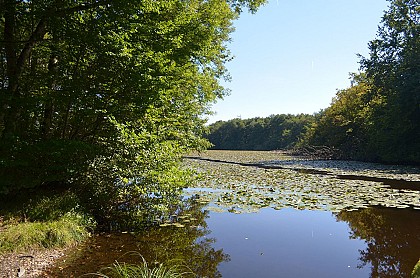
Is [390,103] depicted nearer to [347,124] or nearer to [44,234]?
[347,124]

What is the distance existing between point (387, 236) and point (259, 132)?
270 ft

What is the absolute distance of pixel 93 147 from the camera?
634cm

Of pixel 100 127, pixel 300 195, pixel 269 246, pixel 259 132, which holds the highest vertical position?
pixel 259 132

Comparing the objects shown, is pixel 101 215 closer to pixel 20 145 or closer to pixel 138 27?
pixel 20 145

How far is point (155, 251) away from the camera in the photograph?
544cm

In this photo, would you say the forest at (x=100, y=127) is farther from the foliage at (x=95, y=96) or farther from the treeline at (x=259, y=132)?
the treeline at (x=259, y=132)

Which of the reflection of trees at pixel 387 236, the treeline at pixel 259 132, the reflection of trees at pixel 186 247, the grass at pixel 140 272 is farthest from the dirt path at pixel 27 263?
the treeline at pixel 259 132

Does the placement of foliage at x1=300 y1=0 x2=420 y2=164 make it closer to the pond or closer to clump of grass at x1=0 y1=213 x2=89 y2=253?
the pond

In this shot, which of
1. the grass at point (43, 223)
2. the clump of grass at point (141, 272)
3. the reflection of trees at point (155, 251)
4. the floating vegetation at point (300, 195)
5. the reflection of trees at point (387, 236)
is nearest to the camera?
the clump of grass at point (141, 272)

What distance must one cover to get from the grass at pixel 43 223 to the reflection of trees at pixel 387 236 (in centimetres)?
513

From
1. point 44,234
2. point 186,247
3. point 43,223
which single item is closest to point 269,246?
point 186,247

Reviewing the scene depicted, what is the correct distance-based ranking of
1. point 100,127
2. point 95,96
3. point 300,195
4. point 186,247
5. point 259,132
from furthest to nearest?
1. point 259,132
2. point 300,195
3. point 100,127
4. point 95,96
5. point 186,247

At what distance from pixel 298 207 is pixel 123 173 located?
5.64m

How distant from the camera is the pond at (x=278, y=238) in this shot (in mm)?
4961
